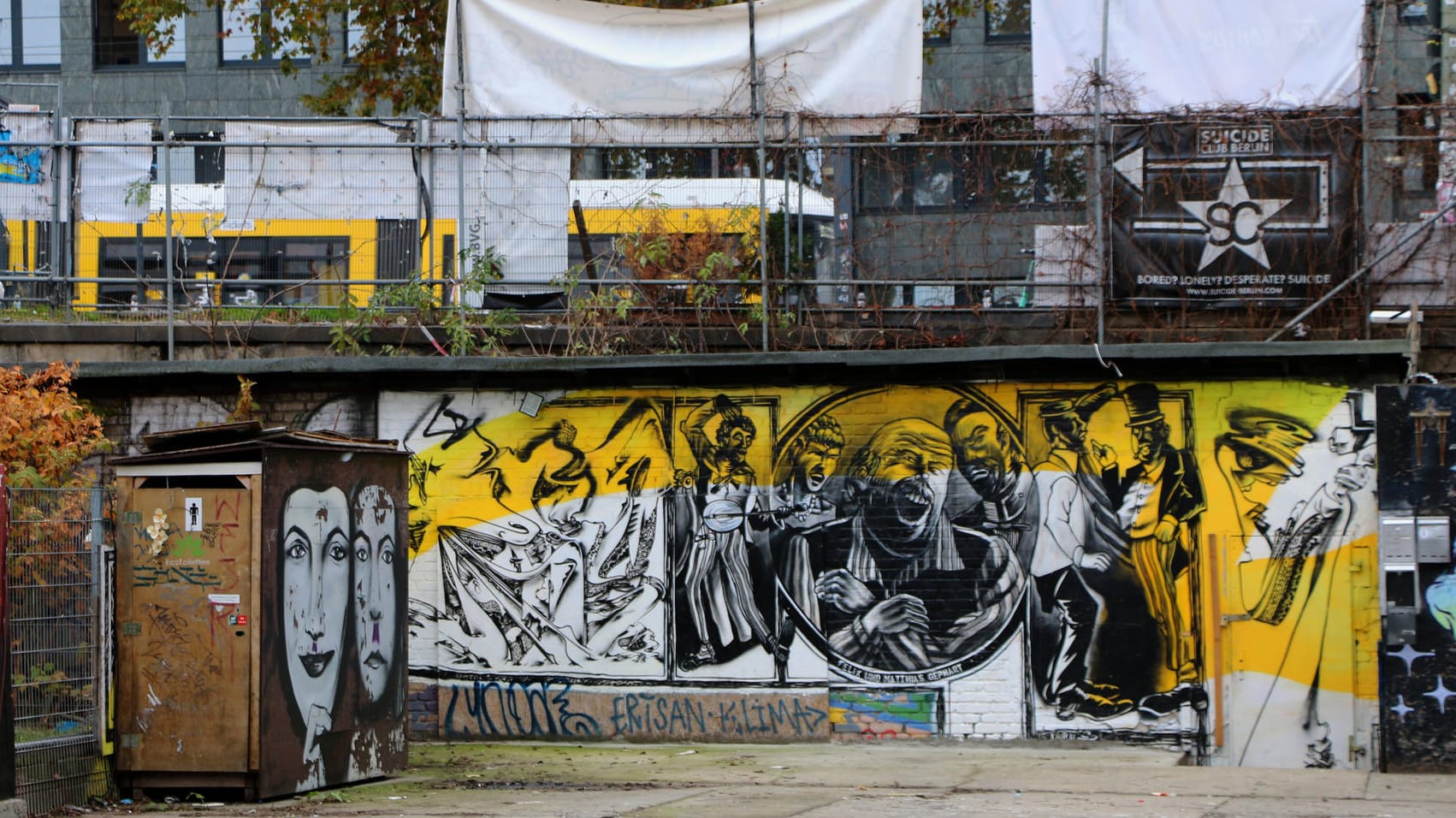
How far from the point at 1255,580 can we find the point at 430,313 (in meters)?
7.44

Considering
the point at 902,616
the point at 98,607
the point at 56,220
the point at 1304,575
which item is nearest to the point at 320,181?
the point at 56,220

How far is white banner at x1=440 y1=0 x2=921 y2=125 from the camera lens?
42.0 ft

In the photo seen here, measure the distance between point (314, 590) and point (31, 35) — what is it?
2311cm

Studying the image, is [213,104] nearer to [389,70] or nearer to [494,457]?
[389,70]

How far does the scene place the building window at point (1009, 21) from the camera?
2288cm

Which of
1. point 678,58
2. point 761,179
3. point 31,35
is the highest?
point 31,35

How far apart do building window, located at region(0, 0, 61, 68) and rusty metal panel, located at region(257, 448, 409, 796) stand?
22.0 m

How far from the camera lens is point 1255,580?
38.0 feet

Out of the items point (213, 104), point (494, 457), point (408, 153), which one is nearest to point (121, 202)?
point (408, 153)

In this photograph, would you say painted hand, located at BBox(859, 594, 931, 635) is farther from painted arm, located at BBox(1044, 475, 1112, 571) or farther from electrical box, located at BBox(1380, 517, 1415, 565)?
electrical box, located at BBox(1380, 517, 1415, 565)

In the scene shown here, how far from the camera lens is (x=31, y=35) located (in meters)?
27.8

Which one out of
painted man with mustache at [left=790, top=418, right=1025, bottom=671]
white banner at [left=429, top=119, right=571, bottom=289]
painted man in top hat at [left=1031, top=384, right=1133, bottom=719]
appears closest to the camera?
painted man in top hat at [left=1031, top=384, right=1133, bottom=719]

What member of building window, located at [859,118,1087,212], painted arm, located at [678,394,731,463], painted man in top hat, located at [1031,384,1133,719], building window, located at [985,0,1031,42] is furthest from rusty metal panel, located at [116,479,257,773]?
building window, located at [985,0,1031,42]

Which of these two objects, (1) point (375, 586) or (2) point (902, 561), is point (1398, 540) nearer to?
(2) point (902, 561)
